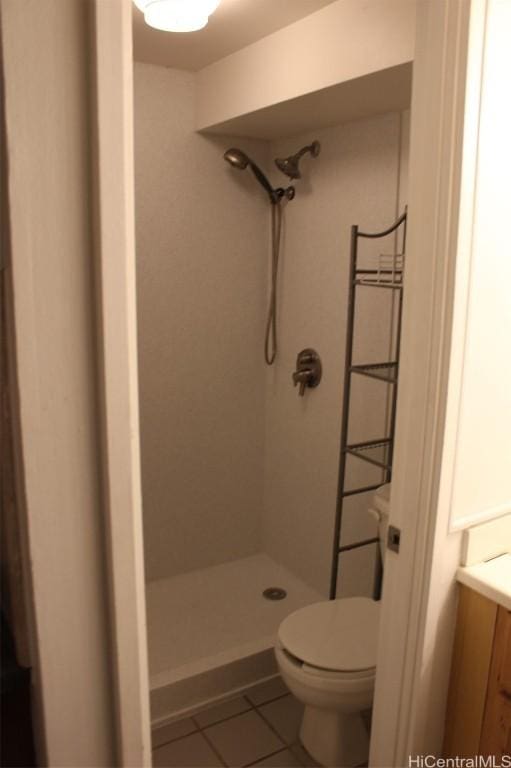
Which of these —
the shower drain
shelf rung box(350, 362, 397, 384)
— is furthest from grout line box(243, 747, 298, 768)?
shelf rung box(350, 362, 397, 384)

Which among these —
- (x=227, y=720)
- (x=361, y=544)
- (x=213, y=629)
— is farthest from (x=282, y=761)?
(x=361, y=544)

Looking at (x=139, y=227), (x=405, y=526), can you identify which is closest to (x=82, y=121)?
(x=405, y=526)

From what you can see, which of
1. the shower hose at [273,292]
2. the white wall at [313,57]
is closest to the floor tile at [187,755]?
the shower hose at [273,292]

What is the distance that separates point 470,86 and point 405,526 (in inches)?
36.7

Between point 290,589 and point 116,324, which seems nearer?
point 116,324

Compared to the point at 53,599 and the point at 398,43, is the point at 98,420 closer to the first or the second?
the point at 53,599

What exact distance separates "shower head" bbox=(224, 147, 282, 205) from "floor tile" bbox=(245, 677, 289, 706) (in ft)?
6.75

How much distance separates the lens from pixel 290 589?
2.83 m

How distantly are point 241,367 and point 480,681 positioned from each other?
1.81 m

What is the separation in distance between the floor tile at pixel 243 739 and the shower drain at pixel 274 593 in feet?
2.12

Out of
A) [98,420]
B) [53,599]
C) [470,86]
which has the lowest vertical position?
[53,599]

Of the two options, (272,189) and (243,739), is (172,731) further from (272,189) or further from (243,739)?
(272,189)

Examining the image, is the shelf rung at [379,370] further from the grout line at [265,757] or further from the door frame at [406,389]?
the grout line at [265,757]

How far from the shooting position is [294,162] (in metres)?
2.53
